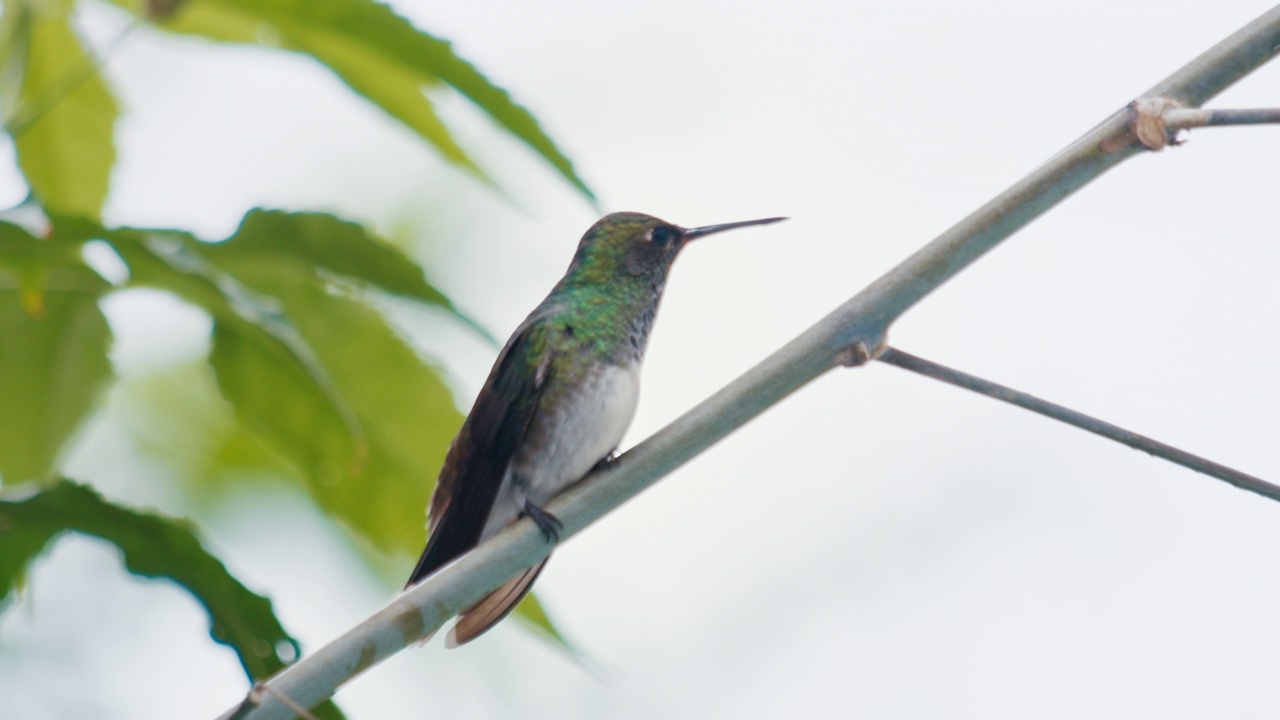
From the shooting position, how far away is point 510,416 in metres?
2.24

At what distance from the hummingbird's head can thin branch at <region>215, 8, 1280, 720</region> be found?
1419 millimetres

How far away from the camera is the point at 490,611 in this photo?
1934 mm

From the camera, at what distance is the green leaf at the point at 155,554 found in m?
1.12

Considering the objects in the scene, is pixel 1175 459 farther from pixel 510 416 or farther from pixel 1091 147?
pixel 510 416

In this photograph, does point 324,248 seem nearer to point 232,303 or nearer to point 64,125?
point 232,303

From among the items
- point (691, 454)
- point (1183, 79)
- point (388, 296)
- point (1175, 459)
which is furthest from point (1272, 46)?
point (388, 296)

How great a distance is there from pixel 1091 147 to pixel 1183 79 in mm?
84

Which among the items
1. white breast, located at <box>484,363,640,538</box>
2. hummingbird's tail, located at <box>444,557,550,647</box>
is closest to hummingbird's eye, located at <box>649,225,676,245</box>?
white breast, located at <box>484,363,640,538</box>

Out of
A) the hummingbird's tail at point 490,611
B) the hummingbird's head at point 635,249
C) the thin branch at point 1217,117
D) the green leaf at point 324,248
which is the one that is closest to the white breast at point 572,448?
the hummingbird's tail at point 490,611

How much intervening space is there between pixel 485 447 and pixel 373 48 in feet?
2.54

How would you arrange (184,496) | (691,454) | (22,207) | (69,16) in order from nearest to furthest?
1. (691,454)
2. (22,207)
3. (69,16)
4. (184,496)

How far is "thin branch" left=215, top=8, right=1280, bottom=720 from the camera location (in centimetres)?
100

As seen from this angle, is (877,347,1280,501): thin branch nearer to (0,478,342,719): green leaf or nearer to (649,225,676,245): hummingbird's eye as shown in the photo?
(0,478,342,719): green leaf

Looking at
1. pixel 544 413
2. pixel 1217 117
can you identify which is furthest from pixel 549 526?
pixel 544 413
